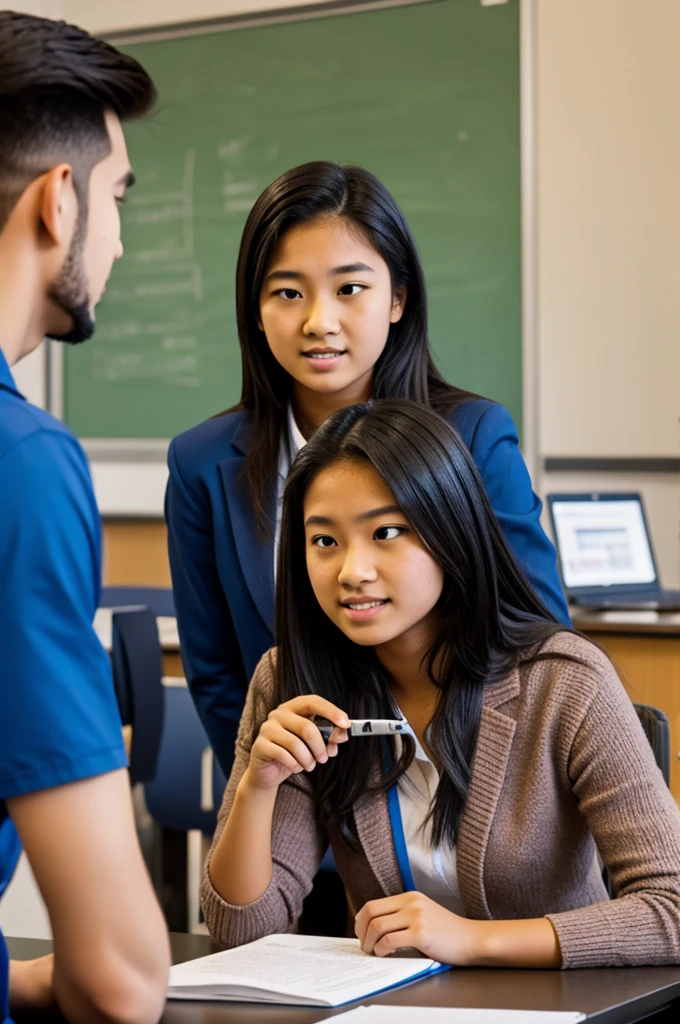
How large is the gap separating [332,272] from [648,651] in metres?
1.66

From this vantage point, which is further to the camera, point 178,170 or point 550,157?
point 178,170

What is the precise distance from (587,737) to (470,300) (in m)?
2.92

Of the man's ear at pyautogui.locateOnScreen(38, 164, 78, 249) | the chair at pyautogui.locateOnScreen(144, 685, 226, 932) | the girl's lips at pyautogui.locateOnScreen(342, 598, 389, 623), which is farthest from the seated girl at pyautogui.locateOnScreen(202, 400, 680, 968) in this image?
the chair at pyautogui.locateOnScreen(144, 685, 226, 932)

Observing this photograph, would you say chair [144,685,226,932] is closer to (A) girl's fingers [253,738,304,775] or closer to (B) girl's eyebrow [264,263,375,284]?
(B) girl's eyebrow [264,263,375,284]

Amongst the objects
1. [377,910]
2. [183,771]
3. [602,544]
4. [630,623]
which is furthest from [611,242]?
[377,910]

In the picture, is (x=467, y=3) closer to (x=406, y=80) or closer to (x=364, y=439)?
(x=406, y=80)

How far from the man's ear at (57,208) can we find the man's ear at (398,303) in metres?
0.82

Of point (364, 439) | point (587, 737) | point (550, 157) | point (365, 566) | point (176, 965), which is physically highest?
point (550, 157)

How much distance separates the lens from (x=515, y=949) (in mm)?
1194

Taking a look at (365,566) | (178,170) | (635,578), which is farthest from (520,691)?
(178,170)

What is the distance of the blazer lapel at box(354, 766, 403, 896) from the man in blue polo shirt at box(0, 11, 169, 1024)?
0.54m

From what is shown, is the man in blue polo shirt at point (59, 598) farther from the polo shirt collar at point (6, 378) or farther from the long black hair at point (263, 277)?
the long black hair at point (263, 277)

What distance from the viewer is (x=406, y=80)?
165 inches

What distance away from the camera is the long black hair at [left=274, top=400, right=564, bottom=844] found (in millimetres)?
1400
